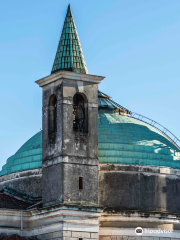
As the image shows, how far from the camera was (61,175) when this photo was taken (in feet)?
131

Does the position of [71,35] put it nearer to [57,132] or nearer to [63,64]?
[63,64]

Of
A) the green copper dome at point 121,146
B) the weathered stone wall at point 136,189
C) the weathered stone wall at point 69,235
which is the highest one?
the green copper dome at point 121,146

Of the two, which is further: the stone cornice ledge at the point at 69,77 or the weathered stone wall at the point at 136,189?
the weathered stone wall at the point at 136,189

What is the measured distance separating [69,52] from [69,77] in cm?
217

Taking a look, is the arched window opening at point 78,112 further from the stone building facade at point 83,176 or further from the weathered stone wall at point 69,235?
the weathered stone wall at point 69,235

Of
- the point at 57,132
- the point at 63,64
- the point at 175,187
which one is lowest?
the point at 175,187

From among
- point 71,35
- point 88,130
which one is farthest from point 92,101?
point 71,35

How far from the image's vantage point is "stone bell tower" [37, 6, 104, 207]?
4031 centimetres

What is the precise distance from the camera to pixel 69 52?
43.0 m

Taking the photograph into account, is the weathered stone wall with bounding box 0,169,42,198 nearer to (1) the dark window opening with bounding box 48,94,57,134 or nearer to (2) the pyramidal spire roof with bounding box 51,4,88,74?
(1) the dark window opening with bounding box 48,94,57,134

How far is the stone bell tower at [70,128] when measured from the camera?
132 ft

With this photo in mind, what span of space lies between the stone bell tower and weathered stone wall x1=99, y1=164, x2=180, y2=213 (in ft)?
6.72

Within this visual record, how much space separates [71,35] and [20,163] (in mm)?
9764

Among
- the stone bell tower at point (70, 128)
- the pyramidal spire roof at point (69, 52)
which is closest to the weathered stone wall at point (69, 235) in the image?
the stone bell tower at point (70, 128)
